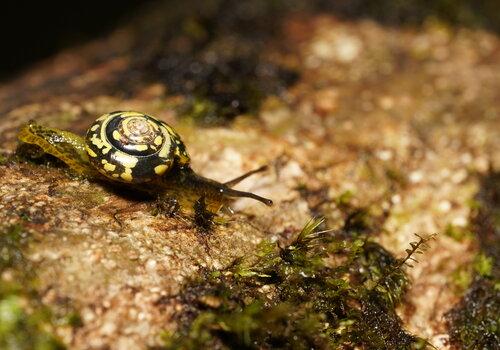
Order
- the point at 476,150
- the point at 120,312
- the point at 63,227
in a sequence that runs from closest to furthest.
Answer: the point at 120,312, the point at 63,227, the point at 476,150

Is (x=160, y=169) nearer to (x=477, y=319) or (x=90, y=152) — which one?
(x=90, y=152)

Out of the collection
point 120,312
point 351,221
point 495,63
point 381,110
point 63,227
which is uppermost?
point 495,63

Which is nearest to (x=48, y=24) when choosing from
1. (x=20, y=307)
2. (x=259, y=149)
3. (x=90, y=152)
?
(x=259, y=149)

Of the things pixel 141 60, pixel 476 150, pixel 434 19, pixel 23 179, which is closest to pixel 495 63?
pixel 434 19

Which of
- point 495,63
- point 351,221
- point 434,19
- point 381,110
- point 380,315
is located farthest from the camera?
point 434,19

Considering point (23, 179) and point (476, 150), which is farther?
point (476, 150)

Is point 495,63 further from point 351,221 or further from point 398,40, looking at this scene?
point 351,221
